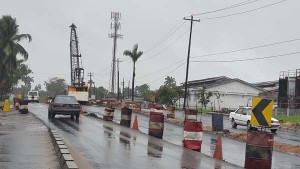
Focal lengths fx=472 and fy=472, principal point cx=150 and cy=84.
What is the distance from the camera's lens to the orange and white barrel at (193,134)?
1580 cm

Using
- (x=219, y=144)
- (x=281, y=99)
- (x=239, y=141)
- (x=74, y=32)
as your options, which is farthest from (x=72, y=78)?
(x=219, y=144)

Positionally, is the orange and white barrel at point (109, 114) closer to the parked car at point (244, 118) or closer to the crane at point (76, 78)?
the parked car at point (244, 118)

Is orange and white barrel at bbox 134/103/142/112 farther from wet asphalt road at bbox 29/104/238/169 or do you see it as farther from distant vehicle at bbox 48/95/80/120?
wet asphalt road at bbox 29/104/238/169

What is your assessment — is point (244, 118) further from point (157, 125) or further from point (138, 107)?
point (138, 107)

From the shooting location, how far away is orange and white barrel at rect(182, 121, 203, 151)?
15805 mm

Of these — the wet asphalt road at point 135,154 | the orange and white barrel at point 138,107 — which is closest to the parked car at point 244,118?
the wet asphalt road at point 135,154

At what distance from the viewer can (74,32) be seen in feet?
295

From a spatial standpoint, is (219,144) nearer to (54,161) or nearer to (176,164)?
(176,164)

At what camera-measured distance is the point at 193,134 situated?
1596 cm

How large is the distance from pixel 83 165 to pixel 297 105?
57.4 m

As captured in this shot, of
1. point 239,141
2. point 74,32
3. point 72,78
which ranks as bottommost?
point 239,141

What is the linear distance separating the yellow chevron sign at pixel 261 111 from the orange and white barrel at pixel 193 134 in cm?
356

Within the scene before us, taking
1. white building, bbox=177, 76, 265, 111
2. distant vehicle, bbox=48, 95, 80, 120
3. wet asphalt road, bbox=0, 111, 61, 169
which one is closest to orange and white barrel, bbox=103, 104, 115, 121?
distant vehicle, bbox=48, 95, 80, 120

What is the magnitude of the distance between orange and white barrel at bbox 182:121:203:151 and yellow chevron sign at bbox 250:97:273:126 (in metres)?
3.56
